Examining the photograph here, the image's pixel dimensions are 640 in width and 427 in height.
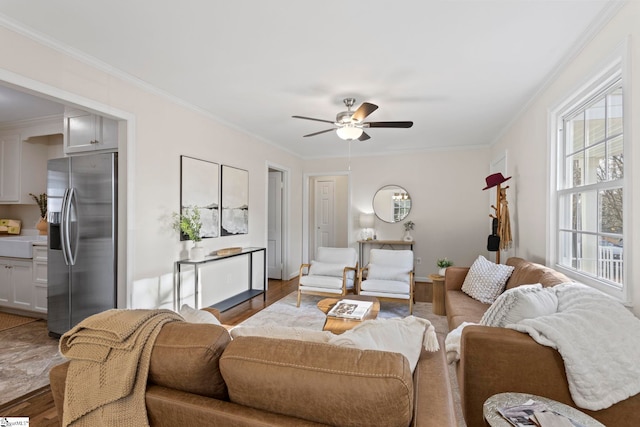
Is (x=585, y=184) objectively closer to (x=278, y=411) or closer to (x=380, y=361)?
(x=380, y=361)

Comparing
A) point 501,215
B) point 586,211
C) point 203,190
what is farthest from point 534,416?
point 203,190

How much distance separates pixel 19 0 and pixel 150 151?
4.66 feet

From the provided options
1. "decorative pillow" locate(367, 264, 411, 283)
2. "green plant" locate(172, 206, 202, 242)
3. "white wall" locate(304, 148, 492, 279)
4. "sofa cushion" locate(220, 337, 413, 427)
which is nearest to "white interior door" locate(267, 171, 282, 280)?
"white wall" locate(304, 148, 492, 279)

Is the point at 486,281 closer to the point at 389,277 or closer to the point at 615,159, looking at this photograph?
the point at 389,277

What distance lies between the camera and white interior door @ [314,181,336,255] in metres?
7.23

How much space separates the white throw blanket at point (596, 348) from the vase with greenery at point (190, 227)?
312 cm

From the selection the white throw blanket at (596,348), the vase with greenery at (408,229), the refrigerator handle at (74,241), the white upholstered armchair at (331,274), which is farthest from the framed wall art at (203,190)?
the vase with greenery at (408,229)

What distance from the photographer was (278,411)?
95 cm

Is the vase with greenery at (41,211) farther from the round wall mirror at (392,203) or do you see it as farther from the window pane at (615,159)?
the window pane at (615,159)

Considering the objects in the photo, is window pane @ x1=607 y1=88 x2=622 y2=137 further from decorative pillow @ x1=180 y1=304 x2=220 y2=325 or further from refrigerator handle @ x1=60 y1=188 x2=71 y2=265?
refrigerator handle @ x1=60 y1=188 x2=71 y2=265

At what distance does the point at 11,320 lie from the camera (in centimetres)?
370

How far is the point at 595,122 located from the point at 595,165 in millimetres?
332

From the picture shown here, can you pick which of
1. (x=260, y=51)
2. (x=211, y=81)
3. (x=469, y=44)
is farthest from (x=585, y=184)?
(x=211, y=81)

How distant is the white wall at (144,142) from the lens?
2.25 metres
